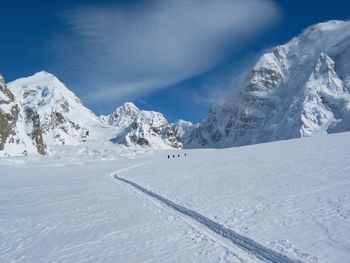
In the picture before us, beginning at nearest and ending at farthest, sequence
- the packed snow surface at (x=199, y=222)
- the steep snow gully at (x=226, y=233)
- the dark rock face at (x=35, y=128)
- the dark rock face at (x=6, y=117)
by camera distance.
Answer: the steep snow gully at (x=226, y=233) → the packed snow surface at (x=199, y=222) → the dark rock face at (x=6, y=117) → the dark rock face at (x=35, y=128)

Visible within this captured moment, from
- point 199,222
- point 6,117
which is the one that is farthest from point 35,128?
point 199,222

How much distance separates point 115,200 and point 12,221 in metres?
5.06

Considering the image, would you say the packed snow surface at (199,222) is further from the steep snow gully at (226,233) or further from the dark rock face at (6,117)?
the dark rock face at (6,117)

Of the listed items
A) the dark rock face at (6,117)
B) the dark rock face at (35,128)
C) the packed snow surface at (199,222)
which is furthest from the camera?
the dark rock face at (35,128)

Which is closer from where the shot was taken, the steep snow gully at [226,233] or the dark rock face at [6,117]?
the steep snow gully at [226,233]

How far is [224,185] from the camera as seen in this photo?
2006cm

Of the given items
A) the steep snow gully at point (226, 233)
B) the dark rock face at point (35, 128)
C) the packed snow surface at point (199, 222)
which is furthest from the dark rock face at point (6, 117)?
the steep snow gully at point (226, 233)

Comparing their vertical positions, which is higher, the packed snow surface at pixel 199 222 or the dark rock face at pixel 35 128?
the dark rock face at pixel 35 128

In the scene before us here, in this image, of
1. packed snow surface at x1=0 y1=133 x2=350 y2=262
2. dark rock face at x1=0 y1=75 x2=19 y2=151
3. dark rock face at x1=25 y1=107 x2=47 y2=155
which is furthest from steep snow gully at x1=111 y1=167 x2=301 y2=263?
dark rock face at x1=25 y1=107 x2=47 y2=155

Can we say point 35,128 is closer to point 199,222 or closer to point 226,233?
point 199,222

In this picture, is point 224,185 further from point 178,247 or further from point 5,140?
point 5,140

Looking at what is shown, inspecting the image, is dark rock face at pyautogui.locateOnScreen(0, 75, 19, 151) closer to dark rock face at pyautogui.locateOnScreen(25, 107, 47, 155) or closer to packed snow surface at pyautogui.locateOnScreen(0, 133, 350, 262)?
dark rock face at pyautogui.locateOnScreen(25, 107, 47, 155)

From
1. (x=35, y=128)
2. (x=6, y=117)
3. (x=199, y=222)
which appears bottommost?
(x=199, y=222)

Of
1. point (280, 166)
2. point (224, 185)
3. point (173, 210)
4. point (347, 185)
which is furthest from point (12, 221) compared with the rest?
point (280, 166)
